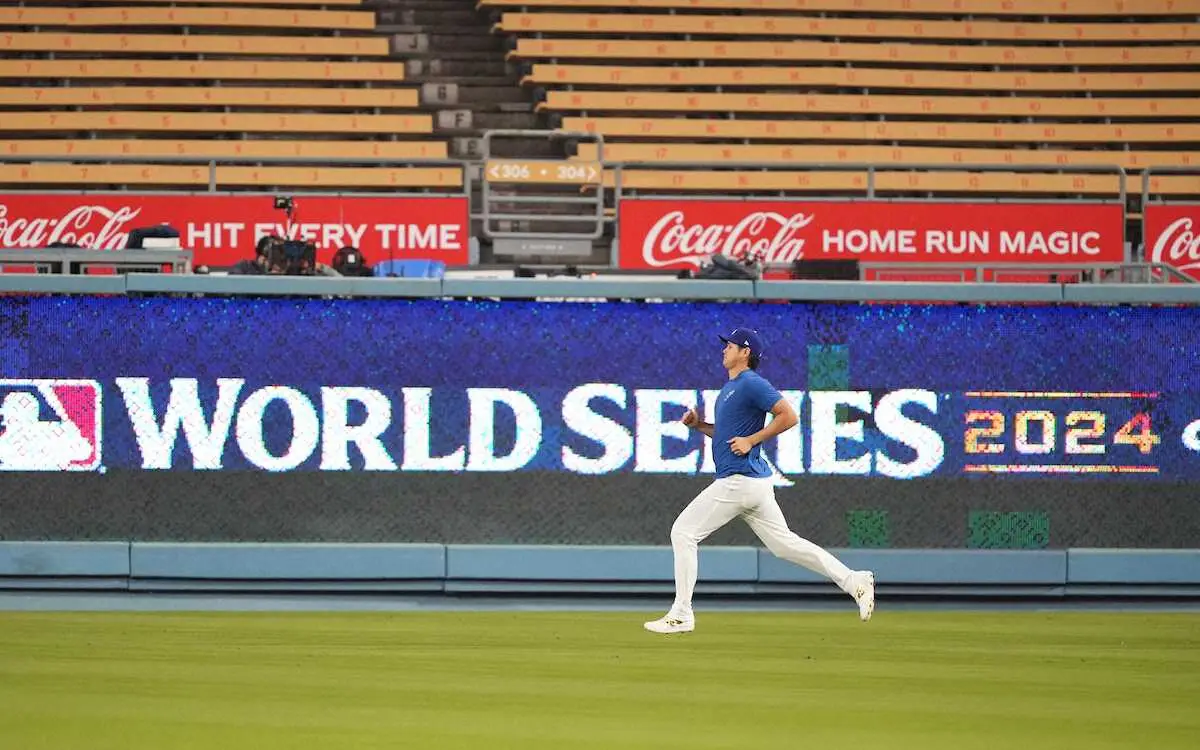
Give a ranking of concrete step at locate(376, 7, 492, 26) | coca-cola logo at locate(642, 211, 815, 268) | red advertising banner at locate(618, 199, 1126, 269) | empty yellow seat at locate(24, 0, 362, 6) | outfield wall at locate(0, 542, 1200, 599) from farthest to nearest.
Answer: concrete step at locate(376, 7, 492, 26)
empty yellow seat at locate(24, 0, 362, 6)
red advertising banner at locate(618, 199, 1126, 269)
coca-cola logo at locate(642, 211, 815, 268)
outfield wall at locate(0, 542, 1200, 599)

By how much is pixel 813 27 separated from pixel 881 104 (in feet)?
5.19

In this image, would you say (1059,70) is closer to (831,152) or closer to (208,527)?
(831,152)

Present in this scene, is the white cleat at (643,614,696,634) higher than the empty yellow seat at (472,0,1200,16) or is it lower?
lower

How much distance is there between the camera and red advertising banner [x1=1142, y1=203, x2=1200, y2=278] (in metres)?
18.3

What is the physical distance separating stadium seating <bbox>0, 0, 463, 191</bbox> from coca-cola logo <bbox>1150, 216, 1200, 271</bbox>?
7646mm

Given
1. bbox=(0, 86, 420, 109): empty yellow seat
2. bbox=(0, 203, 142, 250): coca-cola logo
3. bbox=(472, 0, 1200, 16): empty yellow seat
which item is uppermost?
bbox=(472, 0, 1200, 16): empty yellow seat

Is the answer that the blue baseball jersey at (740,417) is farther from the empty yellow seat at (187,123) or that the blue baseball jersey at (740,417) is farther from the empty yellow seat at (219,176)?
the empty yellow seat at (187,123)

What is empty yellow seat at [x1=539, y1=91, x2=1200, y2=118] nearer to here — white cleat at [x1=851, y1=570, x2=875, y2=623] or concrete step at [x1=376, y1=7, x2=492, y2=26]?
concrete step at [x1=376, y1=7, x2=492, y2=26]

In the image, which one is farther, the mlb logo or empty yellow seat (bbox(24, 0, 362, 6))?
empty yellow seat (bbox(24, 0, 362, 6))

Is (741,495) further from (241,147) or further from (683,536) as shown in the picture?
(241,147)

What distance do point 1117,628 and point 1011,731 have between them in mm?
3737

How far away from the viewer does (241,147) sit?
2083 cm

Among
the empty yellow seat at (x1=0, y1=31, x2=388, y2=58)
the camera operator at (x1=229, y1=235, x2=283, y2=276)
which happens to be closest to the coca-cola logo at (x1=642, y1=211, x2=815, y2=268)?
the camera operator at (x1=229, y1=235, x2=283, y2=276)

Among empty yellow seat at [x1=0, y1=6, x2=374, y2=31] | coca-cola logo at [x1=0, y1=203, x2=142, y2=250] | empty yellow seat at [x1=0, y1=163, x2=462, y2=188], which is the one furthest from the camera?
empty yellow seat at [x1=0, y1=6, x2=374, y2=31]
